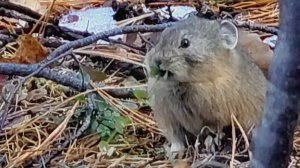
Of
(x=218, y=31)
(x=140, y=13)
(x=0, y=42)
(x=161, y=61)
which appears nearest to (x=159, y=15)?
(x=140, y=13)

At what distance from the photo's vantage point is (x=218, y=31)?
8.62 feet

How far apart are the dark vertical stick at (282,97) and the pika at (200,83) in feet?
4.45

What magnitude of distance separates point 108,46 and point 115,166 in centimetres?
106

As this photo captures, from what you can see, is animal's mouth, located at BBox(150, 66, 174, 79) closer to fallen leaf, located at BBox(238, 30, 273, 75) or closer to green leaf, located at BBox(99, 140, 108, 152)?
green leaf, located at BBox(99, 140, 108, 152)

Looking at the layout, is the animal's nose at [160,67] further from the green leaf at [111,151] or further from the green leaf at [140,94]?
the green leaf at [140,94]

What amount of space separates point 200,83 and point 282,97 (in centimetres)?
152

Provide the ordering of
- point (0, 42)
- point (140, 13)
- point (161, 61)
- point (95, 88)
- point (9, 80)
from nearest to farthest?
point (161, 61)
point (95, 88)
point (9, 80)
point (0, 42)
point (140, 13)

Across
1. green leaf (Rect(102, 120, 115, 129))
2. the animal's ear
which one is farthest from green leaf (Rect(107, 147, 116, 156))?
A: the animal's ear

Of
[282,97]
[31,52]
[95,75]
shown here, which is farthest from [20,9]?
[282,97]

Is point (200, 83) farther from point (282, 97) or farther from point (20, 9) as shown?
point (282, 97)

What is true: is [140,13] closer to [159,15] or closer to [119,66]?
[159,15]

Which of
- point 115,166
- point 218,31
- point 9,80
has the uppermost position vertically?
point 218,31

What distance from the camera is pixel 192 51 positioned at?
2.48 meters

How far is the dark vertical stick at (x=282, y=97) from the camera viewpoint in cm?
93
